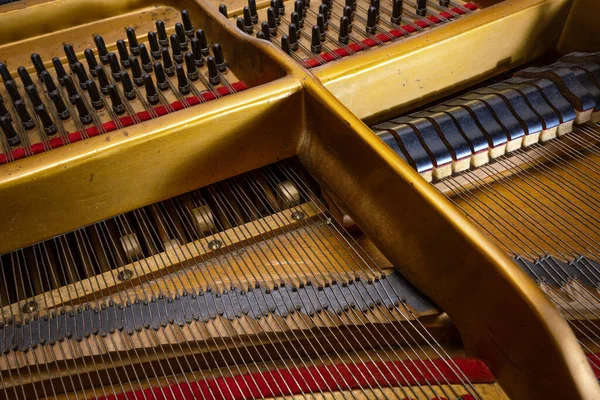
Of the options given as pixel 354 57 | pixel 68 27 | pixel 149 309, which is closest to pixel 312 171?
pixel 354 57

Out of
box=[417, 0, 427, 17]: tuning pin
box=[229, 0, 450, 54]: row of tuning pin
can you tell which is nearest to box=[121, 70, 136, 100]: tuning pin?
box=[229, 0, 450, 54]: row of tuning pin

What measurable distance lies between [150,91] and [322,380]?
4.17 ft

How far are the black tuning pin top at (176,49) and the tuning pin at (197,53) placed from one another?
0.06 metres

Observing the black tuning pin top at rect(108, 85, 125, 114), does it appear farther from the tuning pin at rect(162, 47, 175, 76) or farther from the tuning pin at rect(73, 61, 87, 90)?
the tuning pin at rect(162, 47, 175, 76)

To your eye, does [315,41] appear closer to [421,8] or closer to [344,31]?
[344,31]

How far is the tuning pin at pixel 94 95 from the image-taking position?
206 cm

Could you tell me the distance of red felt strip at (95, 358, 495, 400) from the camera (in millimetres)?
1433

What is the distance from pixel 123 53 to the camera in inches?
89.7

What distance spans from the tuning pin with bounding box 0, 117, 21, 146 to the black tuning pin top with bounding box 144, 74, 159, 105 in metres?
0.49

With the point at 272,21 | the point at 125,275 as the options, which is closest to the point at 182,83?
the point at 272,21

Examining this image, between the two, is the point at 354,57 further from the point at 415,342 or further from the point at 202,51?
the point at 415,342

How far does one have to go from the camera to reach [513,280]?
124 centimetres

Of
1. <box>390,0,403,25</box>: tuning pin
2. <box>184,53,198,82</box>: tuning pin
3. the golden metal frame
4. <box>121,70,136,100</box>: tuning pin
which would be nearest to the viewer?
the golden metal frame

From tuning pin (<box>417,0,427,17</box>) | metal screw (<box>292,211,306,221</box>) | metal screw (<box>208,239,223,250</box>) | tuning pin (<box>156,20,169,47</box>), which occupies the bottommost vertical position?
metal screw (<box>208,239,223,250</box>)
